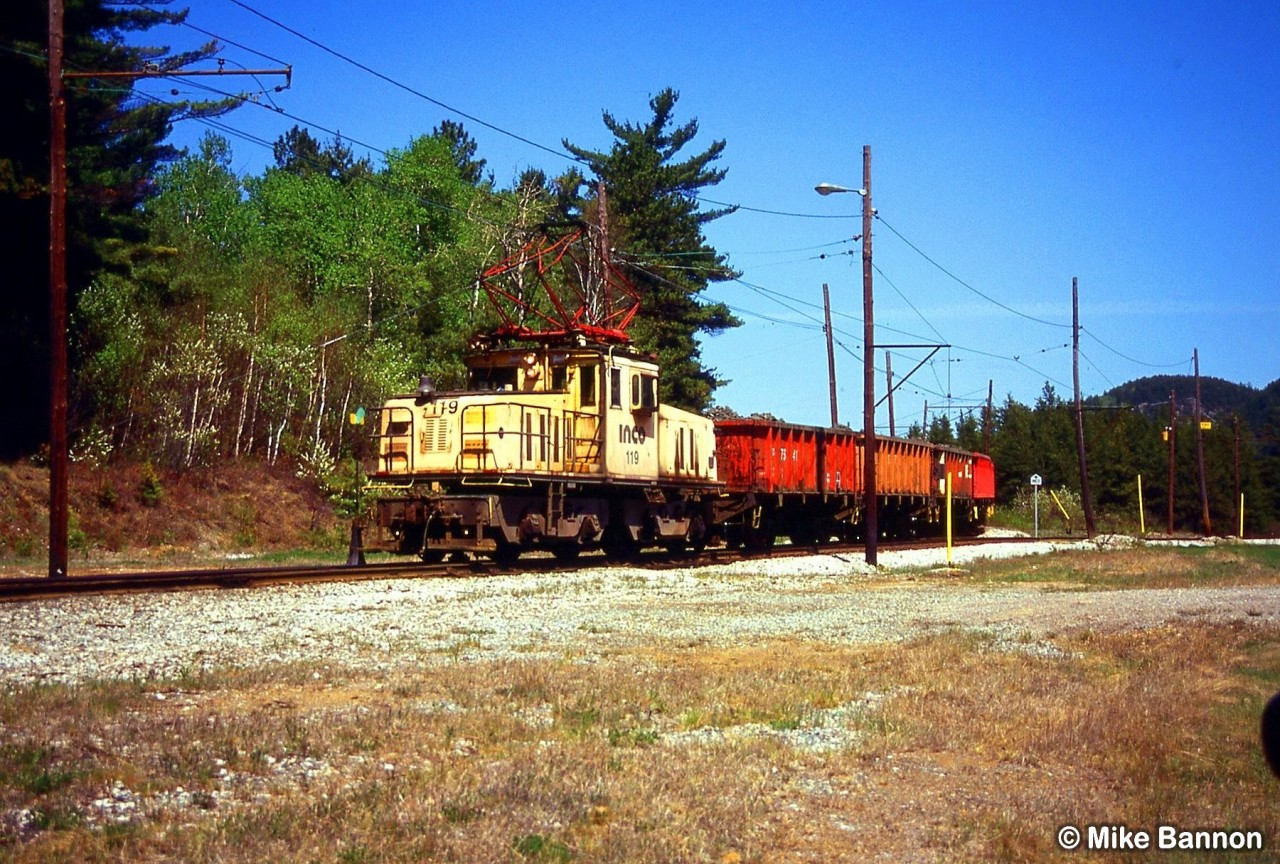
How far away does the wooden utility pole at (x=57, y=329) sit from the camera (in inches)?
760

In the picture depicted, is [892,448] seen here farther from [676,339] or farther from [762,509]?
[676,339]

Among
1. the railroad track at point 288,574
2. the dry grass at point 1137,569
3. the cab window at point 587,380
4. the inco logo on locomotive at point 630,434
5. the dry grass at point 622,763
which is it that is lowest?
the dry grass at point 622,763

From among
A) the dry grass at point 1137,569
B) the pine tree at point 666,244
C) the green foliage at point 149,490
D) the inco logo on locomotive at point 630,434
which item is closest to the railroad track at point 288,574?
the inco logo on locomotive at point 630,434

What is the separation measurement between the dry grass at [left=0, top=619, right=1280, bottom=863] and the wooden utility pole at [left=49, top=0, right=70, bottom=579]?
34.6ft

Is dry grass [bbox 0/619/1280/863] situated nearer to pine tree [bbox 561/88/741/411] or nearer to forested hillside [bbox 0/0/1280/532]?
Result: forested hillside [bbox 0/0/1280/532]

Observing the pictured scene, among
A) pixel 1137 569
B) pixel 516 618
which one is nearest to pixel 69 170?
pixel 516 618

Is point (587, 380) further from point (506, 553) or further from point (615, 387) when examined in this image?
point (506, 553)

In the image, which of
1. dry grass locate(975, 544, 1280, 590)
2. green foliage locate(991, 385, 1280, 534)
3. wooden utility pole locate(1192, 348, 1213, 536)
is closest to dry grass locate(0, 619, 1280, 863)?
dry grass locate(975, 544, 1280, 590)

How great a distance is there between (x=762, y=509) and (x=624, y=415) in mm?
8952

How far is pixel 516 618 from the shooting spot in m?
14.9

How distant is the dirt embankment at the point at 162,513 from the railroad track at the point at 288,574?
877 centimetres

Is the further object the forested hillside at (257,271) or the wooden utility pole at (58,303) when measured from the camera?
the forested hillside at (257,271)

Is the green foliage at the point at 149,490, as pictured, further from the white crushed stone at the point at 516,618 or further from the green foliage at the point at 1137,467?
the green foliage at the point at 1137,467

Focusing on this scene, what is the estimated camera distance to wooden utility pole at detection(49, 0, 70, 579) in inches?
760
